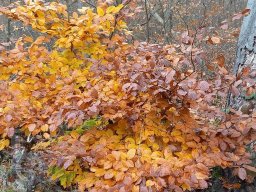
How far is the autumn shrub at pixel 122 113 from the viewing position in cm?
249

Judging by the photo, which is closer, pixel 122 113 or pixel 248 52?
pixel 122 113

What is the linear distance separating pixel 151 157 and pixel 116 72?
762 mm

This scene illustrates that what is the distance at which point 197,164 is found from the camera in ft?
8.31

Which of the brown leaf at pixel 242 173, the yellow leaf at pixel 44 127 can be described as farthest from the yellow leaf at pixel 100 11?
the brown leaf at pixel 242 173

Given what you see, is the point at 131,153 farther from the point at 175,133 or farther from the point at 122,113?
the point at 175,133

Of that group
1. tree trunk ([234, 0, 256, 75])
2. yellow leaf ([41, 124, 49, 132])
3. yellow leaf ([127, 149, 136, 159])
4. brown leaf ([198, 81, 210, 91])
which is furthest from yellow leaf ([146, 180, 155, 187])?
tree trunk ([234, 0, 256, 75])

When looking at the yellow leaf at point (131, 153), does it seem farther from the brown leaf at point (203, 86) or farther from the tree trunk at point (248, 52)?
the tree trunk at point (248, 52)

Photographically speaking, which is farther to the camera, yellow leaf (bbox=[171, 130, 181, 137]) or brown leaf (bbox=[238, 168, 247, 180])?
yellow leaf (bbox=[171, 130, 181, 137])

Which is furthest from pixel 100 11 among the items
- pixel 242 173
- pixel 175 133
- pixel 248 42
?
pixel 242 173

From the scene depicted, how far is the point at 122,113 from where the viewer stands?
8.57 feet

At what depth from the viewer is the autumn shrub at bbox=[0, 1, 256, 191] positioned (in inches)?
97.9

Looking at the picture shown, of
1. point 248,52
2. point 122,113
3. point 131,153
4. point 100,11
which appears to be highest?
point 100,11

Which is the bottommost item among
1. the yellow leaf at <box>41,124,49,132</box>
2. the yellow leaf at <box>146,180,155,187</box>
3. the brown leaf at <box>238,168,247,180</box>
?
the brown leaf at <box>238,168,247,180</box>

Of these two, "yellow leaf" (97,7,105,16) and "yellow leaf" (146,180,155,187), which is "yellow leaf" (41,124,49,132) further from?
"yellow leaf" (97,7,105,16)
